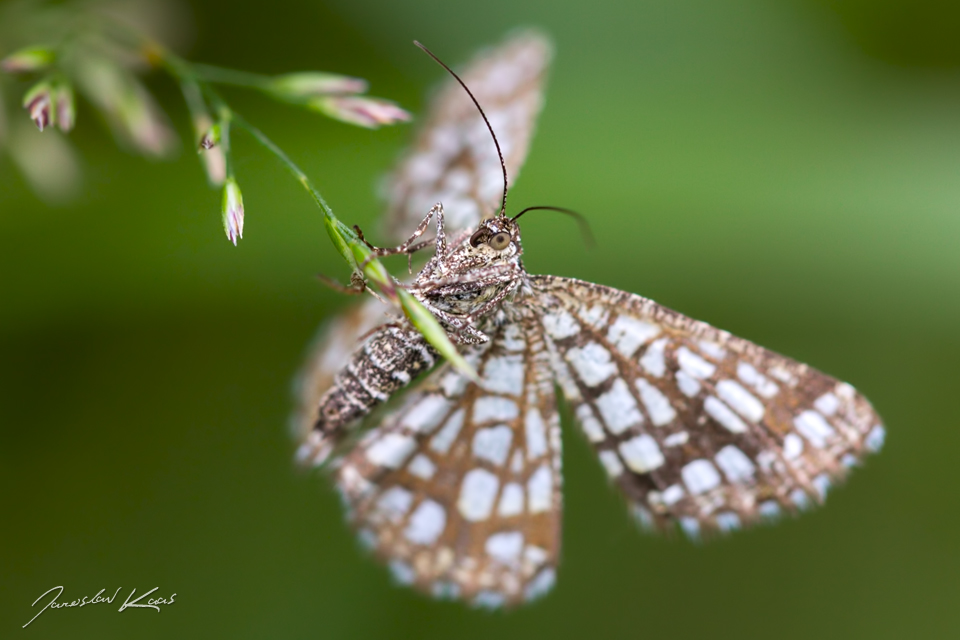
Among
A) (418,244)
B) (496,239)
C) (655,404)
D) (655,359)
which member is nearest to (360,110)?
(418,244)

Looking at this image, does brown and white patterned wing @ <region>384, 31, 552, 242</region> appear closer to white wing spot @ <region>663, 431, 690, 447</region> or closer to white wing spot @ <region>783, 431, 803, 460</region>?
white wing spot @ <region>663, 431, 690, 447</region>

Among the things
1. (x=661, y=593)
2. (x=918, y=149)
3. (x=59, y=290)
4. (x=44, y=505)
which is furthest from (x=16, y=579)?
(x=918, y=149)

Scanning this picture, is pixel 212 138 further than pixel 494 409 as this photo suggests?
No

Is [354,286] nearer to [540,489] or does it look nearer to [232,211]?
[232,211]

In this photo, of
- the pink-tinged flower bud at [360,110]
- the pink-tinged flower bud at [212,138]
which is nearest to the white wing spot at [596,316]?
the pink-tinged flower bud at [360,110]

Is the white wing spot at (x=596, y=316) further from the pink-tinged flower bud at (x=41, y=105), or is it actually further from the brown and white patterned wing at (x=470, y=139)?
the pink-tinged flower bud at (x=41, y=105)
